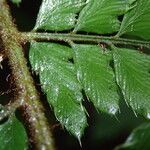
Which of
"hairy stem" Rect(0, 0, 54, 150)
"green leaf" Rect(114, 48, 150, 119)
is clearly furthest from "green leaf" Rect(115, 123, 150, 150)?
"hairy stem" Rect(0, 0, 54, 150)

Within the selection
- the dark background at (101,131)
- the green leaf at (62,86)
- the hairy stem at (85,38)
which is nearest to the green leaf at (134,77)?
the hairy stem at (85,38)

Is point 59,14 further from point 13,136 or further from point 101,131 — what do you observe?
point 101,131

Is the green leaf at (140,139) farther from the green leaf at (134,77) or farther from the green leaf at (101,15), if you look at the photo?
the green leaf at (101,15)

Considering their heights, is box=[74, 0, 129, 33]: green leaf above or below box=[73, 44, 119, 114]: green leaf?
above

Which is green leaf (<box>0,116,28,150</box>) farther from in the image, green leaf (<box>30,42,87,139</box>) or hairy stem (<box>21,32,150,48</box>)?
hairy stem (<box>21,32,150,48</box>)

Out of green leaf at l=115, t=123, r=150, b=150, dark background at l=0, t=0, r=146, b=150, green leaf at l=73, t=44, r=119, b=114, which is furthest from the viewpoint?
dark background at l=0, t=0, r=146, b=150

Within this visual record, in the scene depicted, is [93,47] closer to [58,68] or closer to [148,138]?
[58,68]

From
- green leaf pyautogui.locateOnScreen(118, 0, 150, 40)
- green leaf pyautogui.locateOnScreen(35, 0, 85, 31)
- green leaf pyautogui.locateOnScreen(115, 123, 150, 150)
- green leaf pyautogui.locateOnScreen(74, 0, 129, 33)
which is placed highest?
green leaf pyautogui.locateOnScreen(35, 0, 85, 31)
